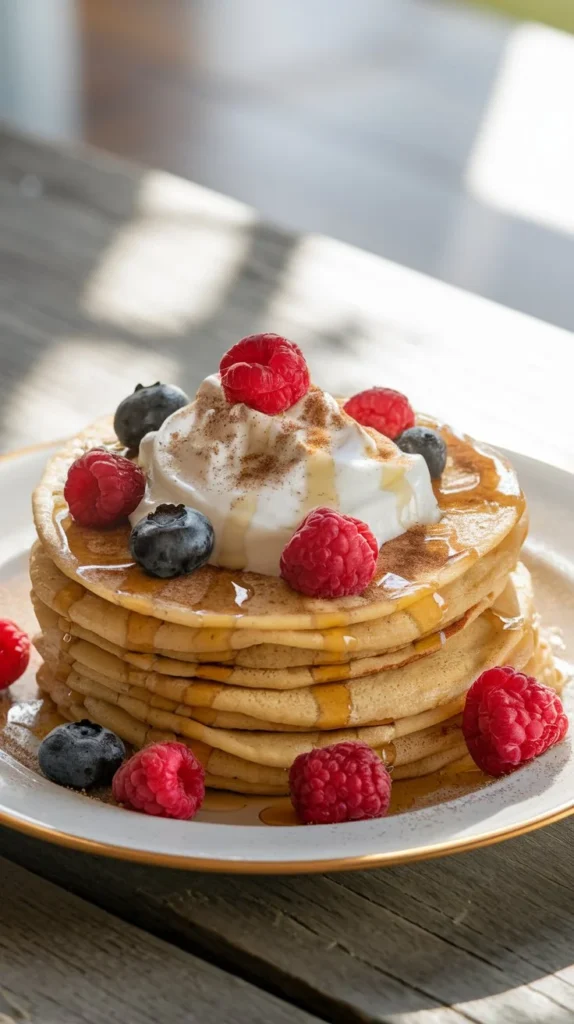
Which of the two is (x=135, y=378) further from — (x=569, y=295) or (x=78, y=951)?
(x=569, y=295)

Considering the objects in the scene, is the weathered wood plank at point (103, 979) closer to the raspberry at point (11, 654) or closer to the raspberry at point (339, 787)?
the raspberry at point (339, 787)

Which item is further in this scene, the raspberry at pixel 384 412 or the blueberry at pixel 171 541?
the raspberry at pixel 384 412

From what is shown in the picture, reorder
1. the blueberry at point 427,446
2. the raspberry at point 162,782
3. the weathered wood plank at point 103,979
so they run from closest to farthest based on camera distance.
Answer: the weathered wood plank at point 103,979 < the raspberry at point 162,782 < the blueberry at point 427,446

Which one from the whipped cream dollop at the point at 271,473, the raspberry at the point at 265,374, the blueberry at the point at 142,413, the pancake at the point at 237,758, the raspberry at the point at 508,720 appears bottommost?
the pancake at the point at 237,758

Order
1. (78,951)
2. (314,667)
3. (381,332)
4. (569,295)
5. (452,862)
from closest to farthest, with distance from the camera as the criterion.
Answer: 1. (78,951)
2. (452,862)
3. (314,667)
4. (381,332)
5. (569,295)

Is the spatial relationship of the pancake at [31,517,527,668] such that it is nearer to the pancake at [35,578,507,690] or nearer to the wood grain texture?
the pancake at [35,578,507,690]

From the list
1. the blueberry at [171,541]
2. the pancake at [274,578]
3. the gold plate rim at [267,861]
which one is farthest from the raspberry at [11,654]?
the gold plate rim at [267,861]

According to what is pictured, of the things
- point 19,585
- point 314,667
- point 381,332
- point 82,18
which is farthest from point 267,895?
point 82,18
